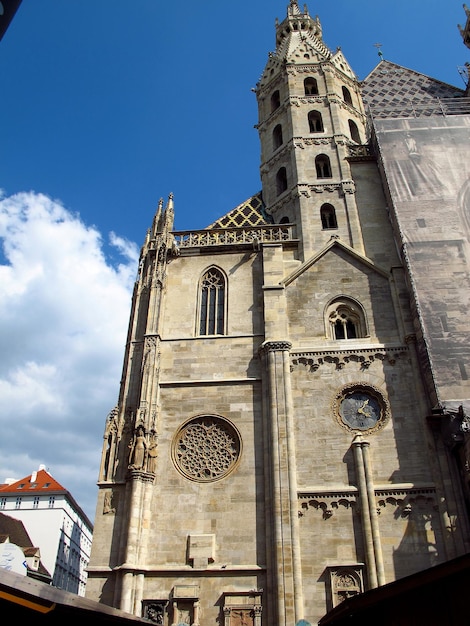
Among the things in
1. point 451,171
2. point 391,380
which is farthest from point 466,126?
point 391,380

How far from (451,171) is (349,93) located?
27.4 ft

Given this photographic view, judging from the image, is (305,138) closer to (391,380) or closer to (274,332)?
(274,332)

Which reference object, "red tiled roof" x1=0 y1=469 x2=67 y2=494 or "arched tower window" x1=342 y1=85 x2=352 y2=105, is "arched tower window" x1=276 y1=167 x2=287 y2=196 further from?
"red tiled roof" x1=0 y1=469 x2=67 y2=494

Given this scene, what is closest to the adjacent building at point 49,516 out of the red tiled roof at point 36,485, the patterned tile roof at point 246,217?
the red tiled roof at point 36,485

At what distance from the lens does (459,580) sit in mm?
6543

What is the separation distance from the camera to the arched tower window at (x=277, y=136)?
A: 999 inches

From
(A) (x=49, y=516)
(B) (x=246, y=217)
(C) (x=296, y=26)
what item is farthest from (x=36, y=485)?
(C) (x=296, y=26)

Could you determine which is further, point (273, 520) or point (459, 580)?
point (273, 520)

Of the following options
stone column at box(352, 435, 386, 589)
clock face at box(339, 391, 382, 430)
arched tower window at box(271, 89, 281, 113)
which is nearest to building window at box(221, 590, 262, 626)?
stone column at box(352, 435, 386, 589)

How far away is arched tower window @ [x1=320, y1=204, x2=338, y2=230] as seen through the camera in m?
21.7

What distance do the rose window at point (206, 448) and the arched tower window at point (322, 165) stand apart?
12016 millimetres

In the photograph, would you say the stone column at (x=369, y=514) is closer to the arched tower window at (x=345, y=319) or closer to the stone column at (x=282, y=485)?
the stone column at (x=282, y=485)

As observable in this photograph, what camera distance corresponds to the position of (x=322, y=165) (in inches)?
927

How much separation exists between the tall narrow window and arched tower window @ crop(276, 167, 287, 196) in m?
5.69
